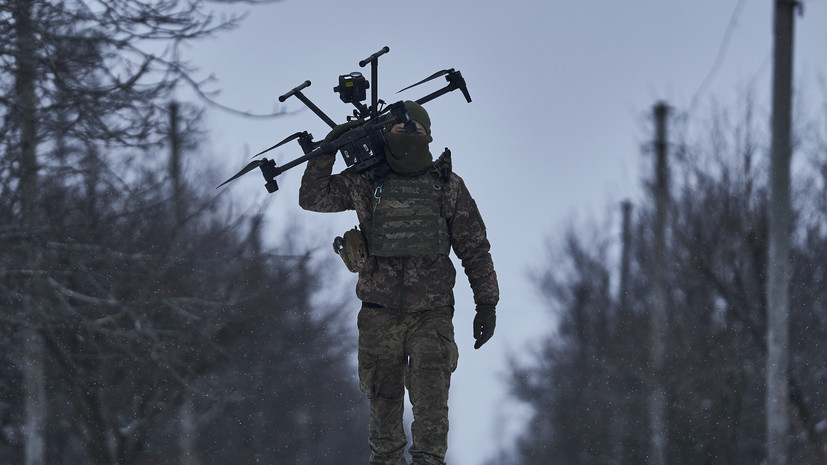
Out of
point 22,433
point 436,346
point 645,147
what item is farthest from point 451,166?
point 645,147

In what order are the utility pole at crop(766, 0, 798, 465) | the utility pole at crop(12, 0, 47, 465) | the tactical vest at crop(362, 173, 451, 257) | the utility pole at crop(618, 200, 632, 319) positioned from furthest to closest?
the utility pole at crop(618, 200, 632, 319) → the utility pole at crop(766, 0, 798, 465) → the utility pole at crop(12, 0, 47, 465) → the tactical vest at crop(362, 173, 451, 257)

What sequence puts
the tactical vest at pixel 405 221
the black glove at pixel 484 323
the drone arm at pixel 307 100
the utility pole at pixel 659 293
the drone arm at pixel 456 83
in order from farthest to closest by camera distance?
the utility pole at pixel 659 293 → the black glove at pixel 484 323 → the tactical vest at pixel 405 221 → the drone arm at pixel 456 83 → the drone arm at pixel 307 100

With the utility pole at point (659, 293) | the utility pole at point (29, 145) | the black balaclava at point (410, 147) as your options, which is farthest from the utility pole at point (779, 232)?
the utility pole at point (659, 293)

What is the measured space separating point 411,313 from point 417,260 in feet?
0.84

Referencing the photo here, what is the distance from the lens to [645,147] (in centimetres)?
1920

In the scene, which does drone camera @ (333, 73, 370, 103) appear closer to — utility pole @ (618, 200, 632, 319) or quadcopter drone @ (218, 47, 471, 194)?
quadcopter drone @ (218, 47, 471, 194)

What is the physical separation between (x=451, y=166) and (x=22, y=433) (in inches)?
499

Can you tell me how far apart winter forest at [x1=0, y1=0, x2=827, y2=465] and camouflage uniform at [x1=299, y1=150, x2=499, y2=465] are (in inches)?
157

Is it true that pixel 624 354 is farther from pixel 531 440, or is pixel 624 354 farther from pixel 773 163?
pixel 773 163

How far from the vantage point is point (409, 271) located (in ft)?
17.8

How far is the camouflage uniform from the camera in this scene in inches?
212

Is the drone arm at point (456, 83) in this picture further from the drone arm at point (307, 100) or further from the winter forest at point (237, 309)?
the winter forest at point (237, 309)

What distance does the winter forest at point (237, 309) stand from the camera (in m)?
9.02

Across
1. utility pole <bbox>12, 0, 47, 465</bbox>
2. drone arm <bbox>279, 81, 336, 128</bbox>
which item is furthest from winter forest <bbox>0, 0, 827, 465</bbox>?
drone arm <bbox>279, 81, 336, 128</bbox>
